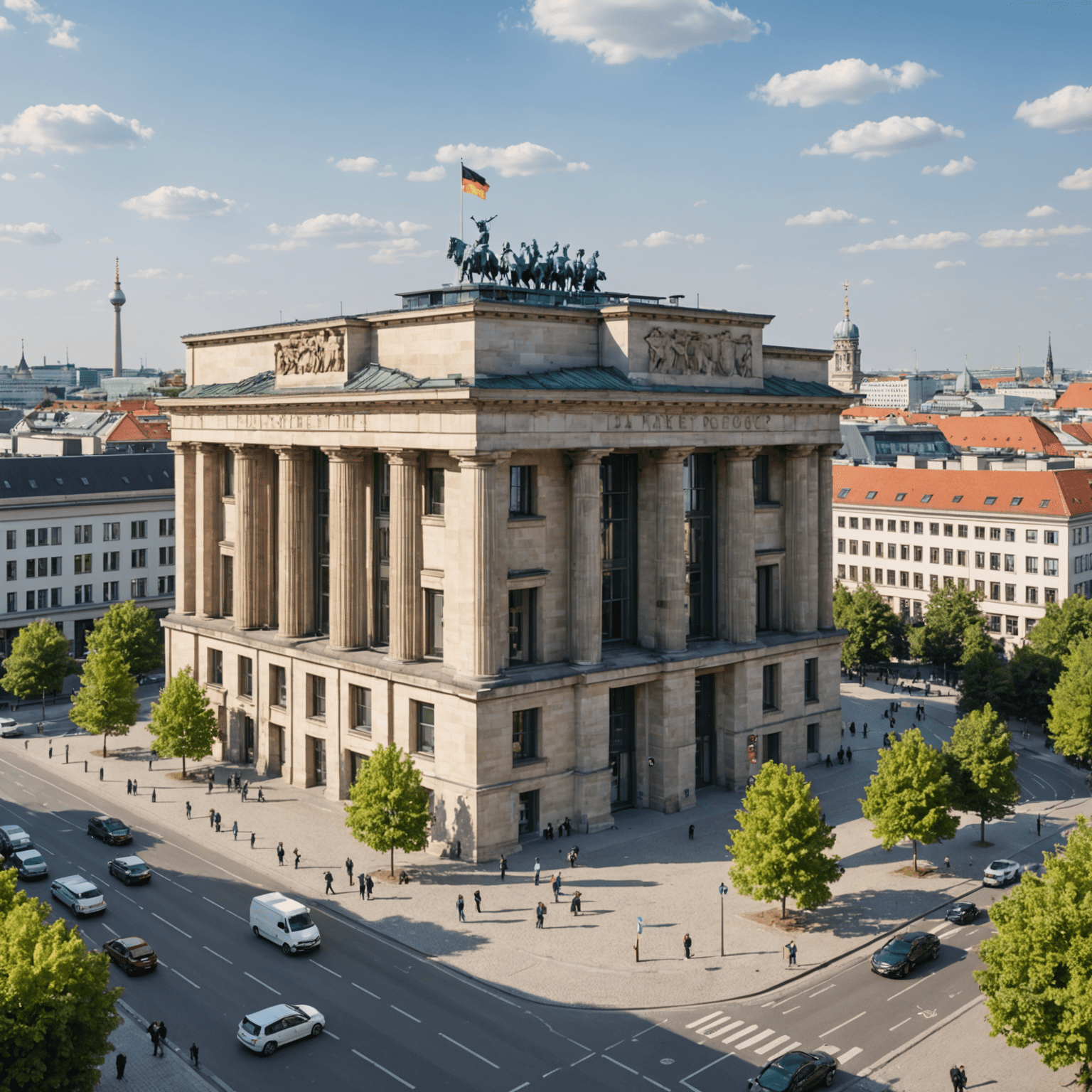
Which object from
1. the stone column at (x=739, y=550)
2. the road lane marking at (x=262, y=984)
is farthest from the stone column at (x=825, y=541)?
the road lane marking at (x=262, y=984)

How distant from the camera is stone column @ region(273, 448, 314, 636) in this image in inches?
3516

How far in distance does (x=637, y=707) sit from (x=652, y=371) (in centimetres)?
2387

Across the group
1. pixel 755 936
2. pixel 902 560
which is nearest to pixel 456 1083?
pixel 755 936

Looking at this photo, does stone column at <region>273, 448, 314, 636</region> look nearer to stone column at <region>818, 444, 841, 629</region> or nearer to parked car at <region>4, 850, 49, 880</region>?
parked car at <region>4, 850, 49, 880</region>

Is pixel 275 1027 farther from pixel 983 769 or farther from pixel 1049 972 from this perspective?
pixel 983 769

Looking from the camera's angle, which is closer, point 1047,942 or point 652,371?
point 1047,942

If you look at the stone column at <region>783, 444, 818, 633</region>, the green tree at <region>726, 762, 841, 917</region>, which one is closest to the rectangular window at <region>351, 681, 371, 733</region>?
the green tree at <region>726, 762, 841, 917</region>

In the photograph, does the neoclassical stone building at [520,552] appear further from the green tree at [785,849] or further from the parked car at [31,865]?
the parked car at [31,865]

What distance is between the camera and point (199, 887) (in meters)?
67.0

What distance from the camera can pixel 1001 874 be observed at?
67.7 m

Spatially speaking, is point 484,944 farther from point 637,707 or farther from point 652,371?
point 652,371

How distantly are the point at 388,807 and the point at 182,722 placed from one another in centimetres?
2672

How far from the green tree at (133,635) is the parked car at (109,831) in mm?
33167

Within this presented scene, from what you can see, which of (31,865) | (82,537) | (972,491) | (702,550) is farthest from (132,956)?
(972,491)
